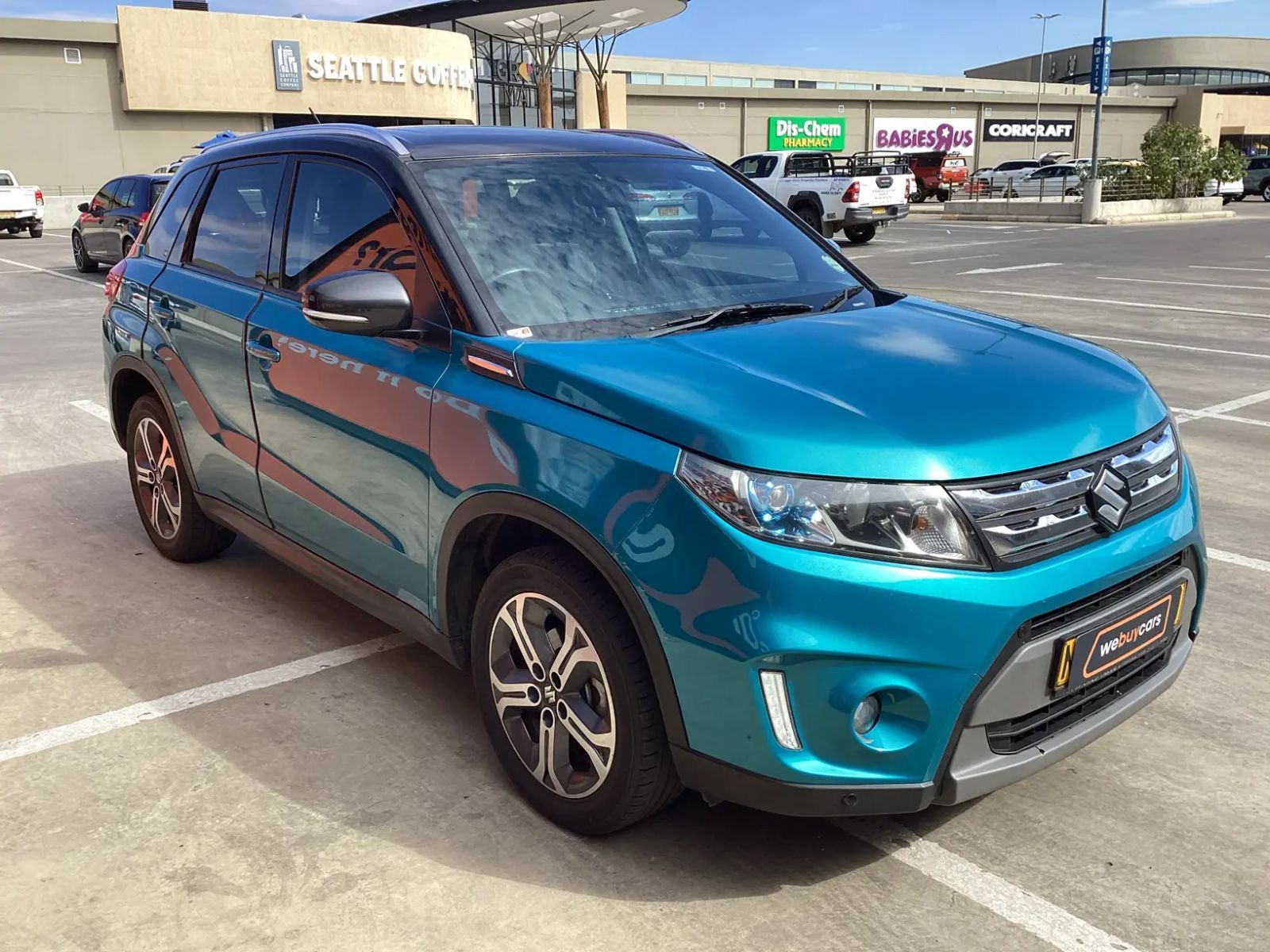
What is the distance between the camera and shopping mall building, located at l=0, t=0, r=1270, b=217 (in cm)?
3950

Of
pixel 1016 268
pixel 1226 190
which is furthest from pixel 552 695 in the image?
pixel 1226 190

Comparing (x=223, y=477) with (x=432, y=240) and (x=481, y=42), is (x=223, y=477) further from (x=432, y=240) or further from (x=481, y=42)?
(x=481, y=42)

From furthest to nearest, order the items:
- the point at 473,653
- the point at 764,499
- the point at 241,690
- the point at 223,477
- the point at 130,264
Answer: the point at 130,264 → the point at 223,477 → the point at 241,690 → the point at 473,653 → the point at 764,499

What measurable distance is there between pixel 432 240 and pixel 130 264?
252 cm

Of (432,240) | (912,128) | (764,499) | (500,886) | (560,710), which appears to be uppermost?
(912,128)

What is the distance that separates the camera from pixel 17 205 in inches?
1142

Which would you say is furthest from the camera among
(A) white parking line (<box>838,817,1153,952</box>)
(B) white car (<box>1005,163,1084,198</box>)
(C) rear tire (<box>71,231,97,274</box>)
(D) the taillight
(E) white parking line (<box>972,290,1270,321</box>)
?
(B) white car (<box>1005,163,1084,198</box>)

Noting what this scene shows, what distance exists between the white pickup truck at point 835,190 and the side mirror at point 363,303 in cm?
1978

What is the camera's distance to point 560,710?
2914 mm

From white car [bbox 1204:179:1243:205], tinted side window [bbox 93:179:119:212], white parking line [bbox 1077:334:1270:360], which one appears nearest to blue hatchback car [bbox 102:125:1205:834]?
white parking line [bbox 1077:334:1270:360]

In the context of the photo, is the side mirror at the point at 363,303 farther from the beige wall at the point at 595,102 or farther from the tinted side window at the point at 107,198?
the beige wall at the point at 595,102

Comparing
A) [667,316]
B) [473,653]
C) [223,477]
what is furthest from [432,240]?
[223,477]

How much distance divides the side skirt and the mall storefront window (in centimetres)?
4918

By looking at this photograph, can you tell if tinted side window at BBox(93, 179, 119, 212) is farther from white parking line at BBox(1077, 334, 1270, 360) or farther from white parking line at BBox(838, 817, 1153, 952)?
white parking line at BBox(838, 817, 1153, 952)
